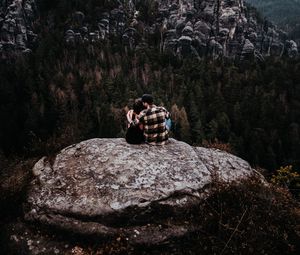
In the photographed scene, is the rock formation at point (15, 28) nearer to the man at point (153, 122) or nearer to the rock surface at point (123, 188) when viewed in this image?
the man at point (153, 122)

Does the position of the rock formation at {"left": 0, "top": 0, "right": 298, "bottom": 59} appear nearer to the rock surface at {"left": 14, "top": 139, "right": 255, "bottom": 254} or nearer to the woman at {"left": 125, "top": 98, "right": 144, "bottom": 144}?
the woman at {"left": 125, "top": 98, "right": 144, "bottom": 144}

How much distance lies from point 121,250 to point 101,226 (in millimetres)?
822

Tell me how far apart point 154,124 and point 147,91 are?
364 feet

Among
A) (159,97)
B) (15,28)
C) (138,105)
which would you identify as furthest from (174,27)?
(138,105)

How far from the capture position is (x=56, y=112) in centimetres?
9212

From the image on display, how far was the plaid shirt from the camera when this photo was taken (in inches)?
435

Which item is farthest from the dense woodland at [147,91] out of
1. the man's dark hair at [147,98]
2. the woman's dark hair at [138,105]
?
the man's dark hair at [147,98]

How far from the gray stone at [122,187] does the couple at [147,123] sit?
0.89ft

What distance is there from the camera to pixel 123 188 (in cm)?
925

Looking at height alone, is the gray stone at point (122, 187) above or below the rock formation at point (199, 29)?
above

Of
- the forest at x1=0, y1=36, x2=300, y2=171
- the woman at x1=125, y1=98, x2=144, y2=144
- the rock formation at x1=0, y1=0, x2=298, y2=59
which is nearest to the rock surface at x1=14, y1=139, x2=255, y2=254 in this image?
the woman at x1=125, y1=98, x2=144, y2=144

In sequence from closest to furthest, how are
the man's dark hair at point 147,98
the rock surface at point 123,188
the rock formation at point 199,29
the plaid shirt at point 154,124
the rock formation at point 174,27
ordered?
the rock surface at point 123,188, the plaid shirt at point 154,124, the man's dark hair at point 147,98, the rock formation at point 174,27, the rock formation at point 199,29

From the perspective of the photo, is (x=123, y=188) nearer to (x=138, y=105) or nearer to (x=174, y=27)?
(x=138, y=105)

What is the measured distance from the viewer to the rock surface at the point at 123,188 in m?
8.68
